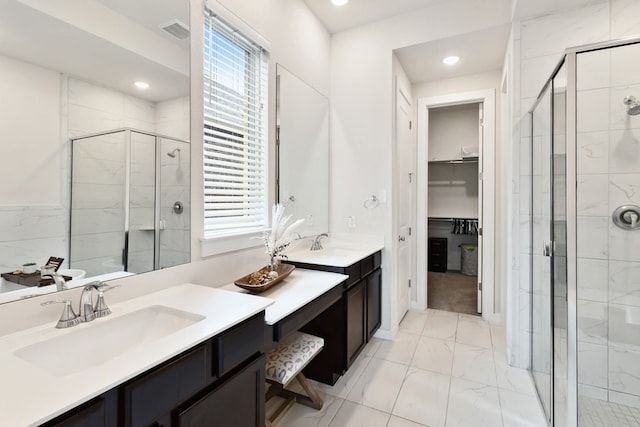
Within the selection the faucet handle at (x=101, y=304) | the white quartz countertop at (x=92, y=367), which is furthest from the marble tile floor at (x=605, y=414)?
the faucet handle at (x=101, y=304)

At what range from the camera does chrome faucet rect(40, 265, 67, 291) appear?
1102mm

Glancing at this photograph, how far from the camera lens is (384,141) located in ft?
9.24

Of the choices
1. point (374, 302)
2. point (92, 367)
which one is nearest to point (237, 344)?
point (92, 367)

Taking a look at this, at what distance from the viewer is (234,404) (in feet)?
3.75

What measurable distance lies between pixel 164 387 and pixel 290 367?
2.73ft

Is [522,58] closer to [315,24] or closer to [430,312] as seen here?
[315,24]

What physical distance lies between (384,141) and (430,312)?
2109 mm

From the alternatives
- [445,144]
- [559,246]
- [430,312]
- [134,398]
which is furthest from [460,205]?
→ [134,398]

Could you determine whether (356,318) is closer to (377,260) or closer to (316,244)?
(377,260)

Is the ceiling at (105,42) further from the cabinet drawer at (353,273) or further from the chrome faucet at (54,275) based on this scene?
the cabinet drawer at (353,273)

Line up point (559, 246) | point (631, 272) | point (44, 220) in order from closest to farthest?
1. point (44, 220)
2. point (559, 246)
3. point (631, 272)

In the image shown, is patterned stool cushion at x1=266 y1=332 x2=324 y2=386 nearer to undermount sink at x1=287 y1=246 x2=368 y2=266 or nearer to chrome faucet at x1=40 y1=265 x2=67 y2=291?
undermount sink at x1=287 y1=246 x2=368 y2=266

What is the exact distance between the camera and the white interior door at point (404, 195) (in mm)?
3023

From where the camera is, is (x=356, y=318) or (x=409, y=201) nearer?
(x=356, y=318)
